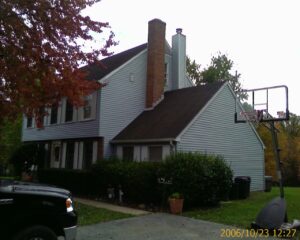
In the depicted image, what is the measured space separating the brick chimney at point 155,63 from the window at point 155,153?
434cm

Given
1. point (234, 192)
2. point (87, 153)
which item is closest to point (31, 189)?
point (234, 192)

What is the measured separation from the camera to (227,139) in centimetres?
2089

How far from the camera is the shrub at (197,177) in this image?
14.9 m

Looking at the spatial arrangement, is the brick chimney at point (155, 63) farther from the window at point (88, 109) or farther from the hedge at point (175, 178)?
the hedge at point (175, 178)

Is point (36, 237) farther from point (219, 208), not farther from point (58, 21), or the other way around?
point (219, 208)

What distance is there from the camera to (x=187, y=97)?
21.7 m

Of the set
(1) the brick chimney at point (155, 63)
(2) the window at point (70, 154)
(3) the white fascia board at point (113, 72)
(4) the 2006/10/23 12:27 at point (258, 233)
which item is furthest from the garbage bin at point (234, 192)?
(2) the window at point (70, 154)

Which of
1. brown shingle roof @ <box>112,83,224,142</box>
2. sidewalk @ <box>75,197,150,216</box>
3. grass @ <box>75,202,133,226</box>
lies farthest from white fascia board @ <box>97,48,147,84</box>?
grass @ <box>75,202,133,226</box>

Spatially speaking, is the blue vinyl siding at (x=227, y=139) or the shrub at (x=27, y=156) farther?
the shrub at (x=27, y=156)

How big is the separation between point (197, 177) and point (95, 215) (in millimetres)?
4031

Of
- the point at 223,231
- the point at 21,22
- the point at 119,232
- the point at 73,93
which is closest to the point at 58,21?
the point at 21,22

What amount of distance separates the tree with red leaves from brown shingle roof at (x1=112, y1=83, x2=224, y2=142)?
5.70m

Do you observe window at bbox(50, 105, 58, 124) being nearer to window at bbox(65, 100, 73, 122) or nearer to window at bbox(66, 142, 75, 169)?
window at bbox(65, 100, 73, 122)

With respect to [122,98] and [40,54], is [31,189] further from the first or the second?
[122,98]
